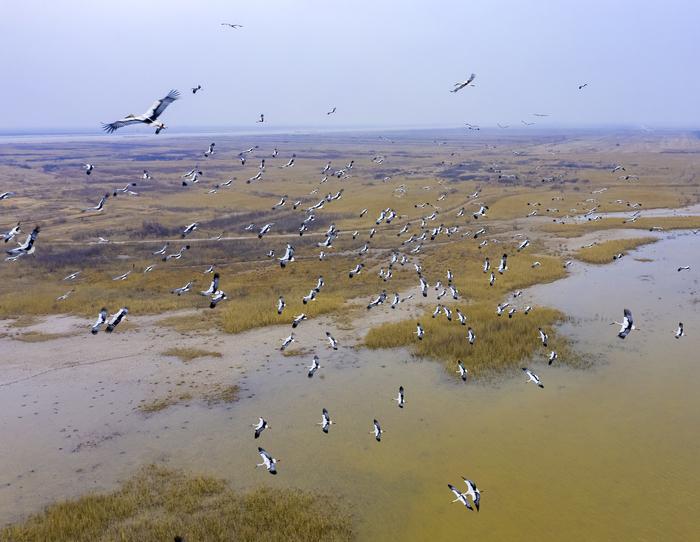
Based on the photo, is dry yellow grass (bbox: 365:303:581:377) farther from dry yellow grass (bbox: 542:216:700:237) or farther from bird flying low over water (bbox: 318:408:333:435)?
dry yellow grass (bbox: 542:216:700:237)

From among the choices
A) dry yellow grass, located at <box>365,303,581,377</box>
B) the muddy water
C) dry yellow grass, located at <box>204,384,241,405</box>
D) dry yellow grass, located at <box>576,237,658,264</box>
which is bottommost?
dry yellow grass, located at <box>204,384,241,405</box>

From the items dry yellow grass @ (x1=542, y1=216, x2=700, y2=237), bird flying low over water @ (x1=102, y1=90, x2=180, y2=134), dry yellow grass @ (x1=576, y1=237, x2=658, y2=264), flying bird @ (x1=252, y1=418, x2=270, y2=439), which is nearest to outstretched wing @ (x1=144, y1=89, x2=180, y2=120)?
bird flying low over water @ (x1=102, y1=90, x2=180, y2=134)

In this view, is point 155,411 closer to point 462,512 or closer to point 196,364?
point 196,364

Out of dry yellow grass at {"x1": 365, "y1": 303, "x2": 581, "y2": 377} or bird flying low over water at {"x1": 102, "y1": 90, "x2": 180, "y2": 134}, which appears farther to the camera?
dry yellow grass at {"x1": 365, "y1": 303, "x2": 581, "y2": 377}

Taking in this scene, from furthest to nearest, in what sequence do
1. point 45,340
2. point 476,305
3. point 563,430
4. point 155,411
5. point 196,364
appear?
point 476,305 < point 45,340 < point 196,364 < point 155,411 < point 563,430

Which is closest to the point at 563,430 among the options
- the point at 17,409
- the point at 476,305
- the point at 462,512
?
the point at 462,512

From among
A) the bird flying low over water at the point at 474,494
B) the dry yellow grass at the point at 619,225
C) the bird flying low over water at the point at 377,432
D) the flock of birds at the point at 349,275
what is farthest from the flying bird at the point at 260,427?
the dry yellow grass at the point at 619,225
